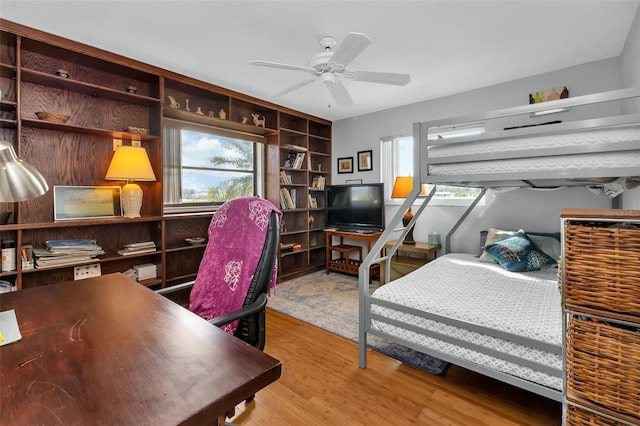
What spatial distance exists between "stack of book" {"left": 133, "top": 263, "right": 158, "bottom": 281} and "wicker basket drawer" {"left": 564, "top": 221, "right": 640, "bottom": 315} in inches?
123

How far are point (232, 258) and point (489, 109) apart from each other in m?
3.37

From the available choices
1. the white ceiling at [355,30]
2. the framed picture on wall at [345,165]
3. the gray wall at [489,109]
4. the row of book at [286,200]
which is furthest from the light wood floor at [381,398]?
the framed picture on wall at [345,165]

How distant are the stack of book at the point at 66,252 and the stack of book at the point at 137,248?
0.64 feet

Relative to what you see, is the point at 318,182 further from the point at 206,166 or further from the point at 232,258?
the point at 232,258

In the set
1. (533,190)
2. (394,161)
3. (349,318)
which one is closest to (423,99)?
(394,161)

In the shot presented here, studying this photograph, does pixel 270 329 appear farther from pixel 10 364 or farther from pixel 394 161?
pixel 394 161

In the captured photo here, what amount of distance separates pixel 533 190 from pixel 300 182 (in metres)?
3.00

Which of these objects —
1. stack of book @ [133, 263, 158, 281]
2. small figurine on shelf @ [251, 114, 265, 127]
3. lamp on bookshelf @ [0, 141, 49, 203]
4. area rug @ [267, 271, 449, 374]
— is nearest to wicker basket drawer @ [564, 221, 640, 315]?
area rug @ [267, 271, 449, 374]

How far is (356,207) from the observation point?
14.0ft

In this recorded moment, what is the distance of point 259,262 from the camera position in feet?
4.54

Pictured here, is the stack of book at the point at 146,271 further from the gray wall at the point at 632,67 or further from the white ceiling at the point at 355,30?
the gray wall at the point at 632,67

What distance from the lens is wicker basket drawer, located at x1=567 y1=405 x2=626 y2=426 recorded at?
908mm

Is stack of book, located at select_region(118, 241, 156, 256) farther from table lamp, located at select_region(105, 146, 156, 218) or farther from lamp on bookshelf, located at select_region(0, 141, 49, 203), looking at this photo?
lamp on bookshelf, located at select_region(0, 141, 49, 203)

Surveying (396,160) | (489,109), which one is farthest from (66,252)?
(489,109)
